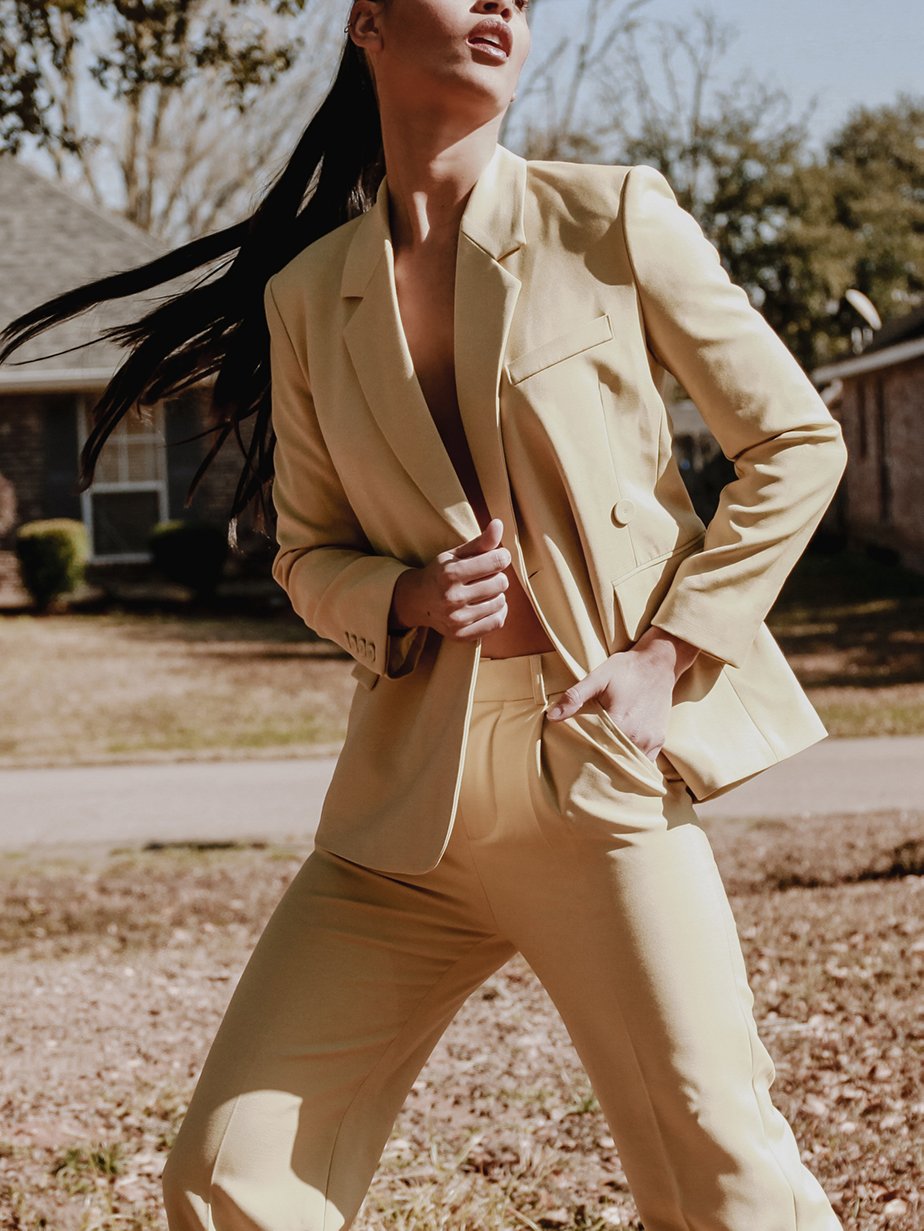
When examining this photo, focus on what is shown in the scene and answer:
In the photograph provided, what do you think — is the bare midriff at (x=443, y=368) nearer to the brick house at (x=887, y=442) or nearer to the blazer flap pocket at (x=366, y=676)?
the blazer flap pocket at (x=366, y=676)

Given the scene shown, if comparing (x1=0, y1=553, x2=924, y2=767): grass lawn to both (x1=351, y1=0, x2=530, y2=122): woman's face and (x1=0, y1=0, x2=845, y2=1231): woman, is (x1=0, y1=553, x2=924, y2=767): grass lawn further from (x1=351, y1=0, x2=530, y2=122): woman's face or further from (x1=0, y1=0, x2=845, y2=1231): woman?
(x1=351, y1=0, x2=530, y2=122): woman's face

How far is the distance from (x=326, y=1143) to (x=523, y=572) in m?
0.85

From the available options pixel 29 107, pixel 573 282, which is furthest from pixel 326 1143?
pixel 29 107

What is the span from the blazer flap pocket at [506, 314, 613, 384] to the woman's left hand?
40 centimetres

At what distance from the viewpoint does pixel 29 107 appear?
5457 mm

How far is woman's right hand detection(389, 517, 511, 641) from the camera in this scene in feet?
6.59

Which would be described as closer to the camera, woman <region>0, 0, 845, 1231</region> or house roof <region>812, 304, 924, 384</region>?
woman <region>0, 0, 845, 1231</region>

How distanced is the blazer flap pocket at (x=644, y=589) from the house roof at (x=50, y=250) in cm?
2002

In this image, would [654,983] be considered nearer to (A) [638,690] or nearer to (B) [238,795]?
(A) [638,690]

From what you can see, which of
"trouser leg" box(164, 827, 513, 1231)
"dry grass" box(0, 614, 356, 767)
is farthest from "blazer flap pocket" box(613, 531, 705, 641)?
"dry grass" box(0, 614, 356, 767)

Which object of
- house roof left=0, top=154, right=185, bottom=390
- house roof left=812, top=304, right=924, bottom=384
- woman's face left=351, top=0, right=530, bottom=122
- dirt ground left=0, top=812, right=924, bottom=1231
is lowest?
dirt ground left=0, top=812, right=924, bottom=1231

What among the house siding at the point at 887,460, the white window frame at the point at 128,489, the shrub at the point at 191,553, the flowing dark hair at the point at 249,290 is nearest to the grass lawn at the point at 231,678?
the shrub at the point at 191,553

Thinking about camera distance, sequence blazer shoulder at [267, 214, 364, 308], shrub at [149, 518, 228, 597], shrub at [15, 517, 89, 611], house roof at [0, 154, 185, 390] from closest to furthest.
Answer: blazer shoulder at [267, 214, 364, 308] < shrub at [15, 517, 89, 611] < shrub at [149, 518, 228, 597] < house roof at [0, 154, 185, 390]

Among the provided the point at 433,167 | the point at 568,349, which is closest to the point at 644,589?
the point at 568,349
